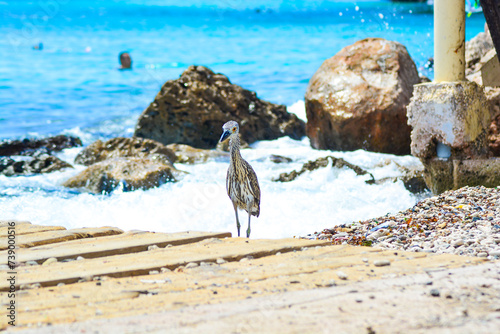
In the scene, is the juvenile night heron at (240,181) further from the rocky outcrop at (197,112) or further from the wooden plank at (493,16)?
the rocky outcrop at (197,112)

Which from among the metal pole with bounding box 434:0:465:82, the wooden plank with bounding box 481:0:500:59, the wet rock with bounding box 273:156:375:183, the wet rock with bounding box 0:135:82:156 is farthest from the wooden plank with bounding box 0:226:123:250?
the wet rock with bounding box 0:135:82:156

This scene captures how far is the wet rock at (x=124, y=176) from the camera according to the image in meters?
8.84

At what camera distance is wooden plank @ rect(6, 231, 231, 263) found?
10.6 feet

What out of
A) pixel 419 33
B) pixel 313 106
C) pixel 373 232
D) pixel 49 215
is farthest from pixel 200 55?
pixel 373 232

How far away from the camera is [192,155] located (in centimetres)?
1083

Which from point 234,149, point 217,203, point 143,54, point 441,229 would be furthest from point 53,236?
point 143,54

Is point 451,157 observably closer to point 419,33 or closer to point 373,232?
point 373,232

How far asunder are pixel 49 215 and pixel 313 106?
15.8 ft

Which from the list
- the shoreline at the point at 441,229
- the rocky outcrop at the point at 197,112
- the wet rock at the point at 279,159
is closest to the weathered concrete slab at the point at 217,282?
the shoreline at the point at 441,229

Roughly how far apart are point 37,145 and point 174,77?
12.5 metres

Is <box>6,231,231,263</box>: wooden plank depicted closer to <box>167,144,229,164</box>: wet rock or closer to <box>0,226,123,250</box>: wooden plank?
<box>0,226,123,250</box>: wooden plank

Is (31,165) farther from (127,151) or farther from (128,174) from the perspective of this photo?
(128,174)

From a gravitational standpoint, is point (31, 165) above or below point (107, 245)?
above

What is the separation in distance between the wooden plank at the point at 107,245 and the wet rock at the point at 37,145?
8.97m
